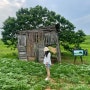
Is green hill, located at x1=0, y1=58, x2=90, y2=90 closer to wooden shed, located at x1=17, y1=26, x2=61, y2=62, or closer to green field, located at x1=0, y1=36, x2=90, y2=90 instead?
green field, located at x1=0, y1=36, x2=90, y2=90

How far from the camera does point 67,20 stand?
148ft

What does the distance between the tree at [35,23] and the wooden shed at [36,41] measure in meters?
5.08

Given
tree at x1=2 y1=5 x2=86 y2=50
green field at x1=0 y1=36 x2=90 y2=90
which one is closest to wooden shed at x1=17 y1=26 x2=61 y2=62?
tree at x1=2 y1=5 x2=86 y2=50

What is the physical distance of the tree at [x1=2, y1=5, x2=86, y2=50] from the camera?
145ft

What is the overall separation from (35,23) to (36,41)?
6.29 meters

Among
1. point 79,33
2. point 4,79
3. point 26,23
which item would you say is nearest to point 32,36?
point 26,23

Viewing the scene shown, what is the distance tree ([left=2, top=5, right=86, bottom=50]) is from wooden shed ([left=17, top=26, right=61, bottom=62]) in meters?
5.08

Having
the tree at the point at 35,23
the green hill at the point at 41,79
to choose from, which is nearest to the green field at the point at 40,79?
the green hill at the point at 41,79

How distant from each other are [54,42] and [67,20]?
8.00m

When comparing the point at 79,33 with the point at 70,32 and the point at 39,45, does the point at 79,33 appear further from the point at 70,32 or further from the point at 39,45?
the point at 39,45

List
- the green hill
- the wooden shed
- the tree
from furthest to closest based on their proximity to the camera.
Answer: the tree, the wooden shed, the green hill

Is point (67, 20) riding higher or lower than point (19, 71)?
higher

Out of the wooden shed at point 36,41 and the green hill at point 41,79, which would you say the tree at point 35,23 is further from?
the green hill at point 41,79

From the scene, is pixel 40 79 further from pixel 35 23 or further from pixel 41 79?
pixel 35 23
